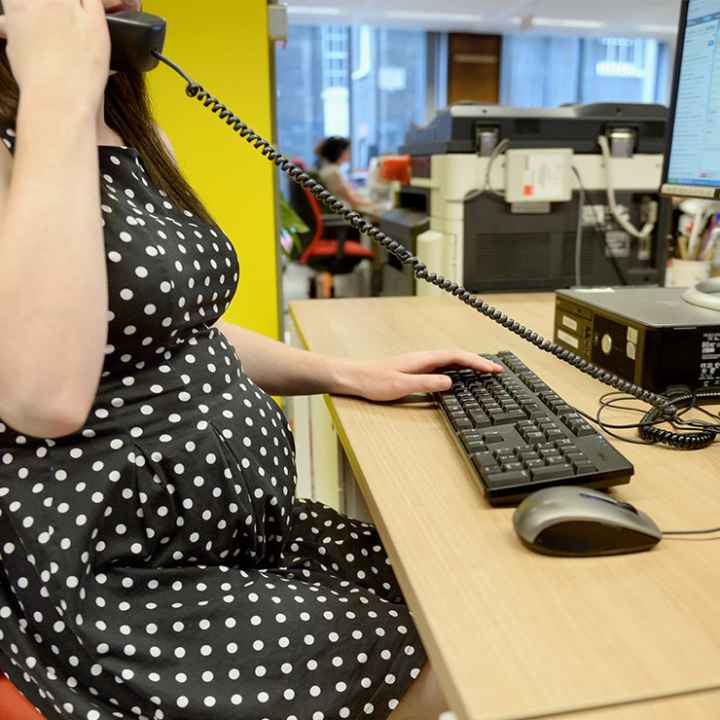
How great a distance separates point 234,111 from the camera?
5.83 ft

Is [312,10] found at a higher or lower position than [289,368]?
higher

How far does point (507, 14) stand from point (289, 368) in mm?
7048

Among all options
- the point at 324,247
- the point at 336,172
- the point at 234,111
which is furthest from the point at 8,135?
the point at 336,172

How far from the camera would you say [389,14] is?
22.7ft

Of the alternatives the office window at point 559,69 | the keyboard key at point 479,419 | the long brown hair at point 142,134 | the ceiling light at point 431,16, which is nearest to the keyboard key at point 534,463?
the keyboard key at point 479,419

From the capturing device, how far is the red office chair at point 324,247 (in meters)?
4.74

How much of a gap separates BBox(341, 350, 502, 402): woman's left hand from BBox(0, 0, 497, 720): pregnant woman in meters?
0.19

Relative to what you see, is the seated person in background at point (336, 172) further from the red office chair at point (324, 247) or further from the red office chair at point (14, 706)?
the red office chair at point (14, 706)

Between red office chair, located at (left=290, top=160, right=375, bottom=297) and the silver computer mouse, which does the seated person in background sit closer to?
red office chair, located at (left=290, top=160, right=375, bottom=297)

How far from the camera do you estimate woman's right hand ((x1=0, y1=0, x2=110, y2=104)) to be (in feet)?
1.98

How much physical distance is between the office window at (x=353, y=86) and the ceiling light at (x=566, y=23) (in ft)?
3.75

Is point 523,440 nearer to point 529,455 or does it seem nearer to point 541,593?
point 529,455

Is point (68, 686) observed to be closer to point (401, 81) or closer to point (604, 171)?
point (604, 171)

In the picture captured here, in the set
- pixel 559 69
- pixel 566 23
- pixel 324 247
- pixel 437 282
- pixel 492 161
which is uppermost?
pixel 566 23
